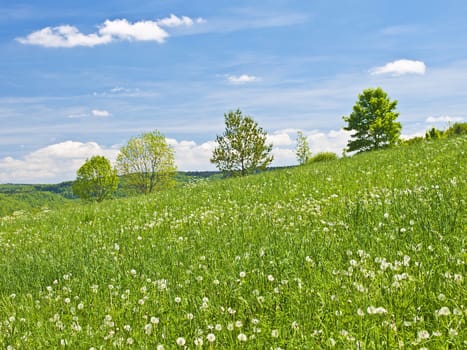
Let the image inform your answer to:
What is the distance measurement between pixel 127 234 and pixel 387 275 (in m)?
6.48

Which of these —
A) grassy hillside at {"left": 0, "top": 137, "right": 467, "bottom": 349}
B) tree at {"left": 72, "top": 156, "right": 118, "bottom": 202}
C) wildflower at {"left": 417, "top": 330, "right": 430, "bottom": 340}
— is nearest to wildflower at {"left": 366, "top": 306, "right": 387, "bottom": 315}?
grassy hillside at {"left": 0, "top": 137, "right": 467, "bottom": 349}

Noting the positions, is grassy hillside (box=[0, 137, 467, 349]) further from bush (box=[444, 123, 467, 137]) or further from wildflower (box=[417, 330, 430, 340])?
bush (box=[444, 123, 467, 137])

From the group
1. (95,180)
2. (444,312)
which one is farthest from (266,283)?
(95,180)

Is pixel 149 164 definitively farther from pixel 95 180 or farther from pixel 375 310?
pixel 375 310

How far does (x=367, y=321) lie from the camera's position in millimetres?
3311

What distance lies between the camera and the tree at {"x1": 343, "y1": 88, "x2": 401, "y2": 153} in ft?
185

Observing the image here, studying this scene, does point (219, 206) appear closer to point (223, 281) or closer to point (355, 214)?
point (355, 214)

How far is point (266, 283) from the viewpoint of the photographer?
4586 mm

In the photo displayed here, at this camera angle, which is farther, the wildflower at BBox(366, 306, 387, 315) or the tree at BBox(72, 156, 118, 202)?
the tree at BBox(72, 156, 118, 202)

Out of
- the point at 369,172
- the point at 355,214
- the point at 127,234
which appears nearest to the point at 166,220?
the point at 127,234

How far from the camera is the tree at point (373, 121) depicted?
5650 cm

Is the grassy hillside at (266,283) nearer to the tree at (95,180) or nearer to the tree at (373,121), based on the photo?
the tree at (373,121)

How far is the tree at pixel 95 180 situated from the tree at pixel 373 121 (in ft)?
174

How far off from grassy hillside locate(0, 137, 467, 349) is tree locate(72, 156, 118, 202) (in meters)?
82.4
